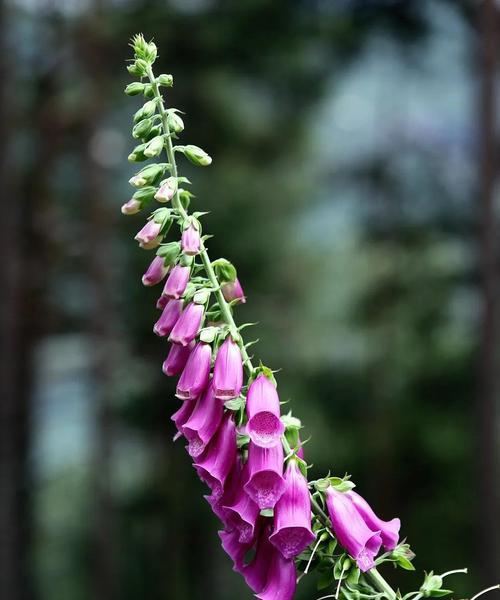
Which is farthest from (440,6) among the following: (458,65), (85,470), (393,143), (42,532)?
(42,532)

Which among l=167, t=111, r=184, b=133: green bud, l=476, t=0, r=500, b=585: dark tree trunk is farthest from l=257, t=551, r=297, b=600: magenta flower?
l=476, t=0, r=500, b=585: dark tree trunk

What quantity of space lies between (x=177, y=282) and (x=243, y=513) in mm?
255

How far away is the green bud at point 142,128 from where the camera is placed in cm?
105

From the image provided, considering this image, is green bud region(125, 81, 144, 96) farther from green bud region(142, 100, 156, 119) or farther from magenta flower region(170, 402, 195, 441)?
magenta flower region(170, 402, 195, 441)

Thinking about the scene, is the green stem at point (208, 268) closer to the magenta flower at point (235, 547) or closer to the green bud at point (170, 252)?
the green bud at point (170, 252)

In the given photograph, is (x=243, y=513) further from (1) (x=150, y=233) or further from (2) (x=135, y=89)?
(2) (x=135, y=89)

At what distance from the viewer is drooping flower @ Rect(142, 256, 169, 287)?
3.46 ft

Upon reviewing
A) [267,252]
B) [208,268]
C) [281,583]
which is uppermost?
[267,252]

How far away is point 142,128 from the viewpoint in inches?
41.6

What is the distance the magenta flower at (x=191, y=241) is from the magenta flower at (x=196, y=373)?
108mm

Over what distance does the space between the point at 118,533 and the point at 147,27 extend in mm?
7024

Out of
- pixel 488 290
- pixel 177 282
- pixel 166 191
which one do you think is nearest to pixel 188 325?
pixel 177 282

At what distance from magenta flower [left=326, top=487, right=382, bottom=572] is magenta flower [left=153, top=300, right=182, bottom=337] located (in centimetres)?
26

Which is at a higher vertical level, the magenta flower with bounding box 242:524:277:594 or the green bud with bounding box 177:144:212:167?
the green bud with bounding box 177:144:212:167
